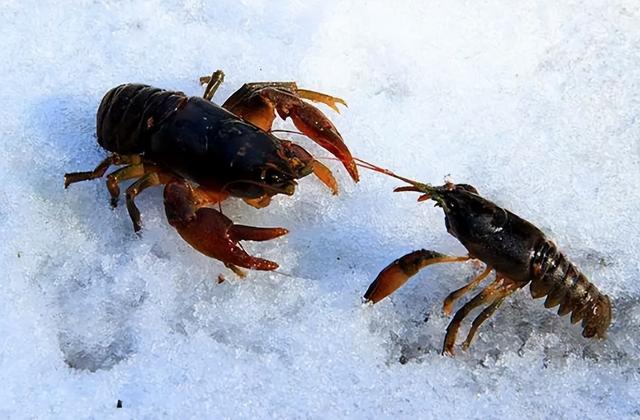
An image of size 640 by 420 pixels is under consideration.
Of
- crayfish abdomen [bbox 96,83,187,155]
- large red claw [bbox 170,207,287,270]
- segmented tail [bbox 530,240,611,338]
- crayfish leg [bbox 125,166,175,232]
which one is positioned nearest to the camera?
segmented tail [bbox 530,240,611,338]

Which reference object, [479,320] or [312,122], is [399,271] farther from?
[312,122]

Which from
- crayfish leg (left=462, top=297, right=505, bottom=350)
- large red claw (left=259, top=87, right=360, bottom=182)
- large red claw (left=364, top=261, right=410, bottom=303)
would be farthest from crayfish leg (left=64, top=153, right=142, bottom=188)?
crayfish leg (left=462, top=297, right=505, bottom=350)

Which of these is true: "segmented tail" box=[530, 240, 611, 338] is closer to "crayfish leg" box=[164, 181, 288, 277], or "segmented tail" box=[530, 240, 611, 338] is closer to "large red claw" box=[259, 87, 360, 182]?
"large red claw" box=[259, 87, 360, 182]

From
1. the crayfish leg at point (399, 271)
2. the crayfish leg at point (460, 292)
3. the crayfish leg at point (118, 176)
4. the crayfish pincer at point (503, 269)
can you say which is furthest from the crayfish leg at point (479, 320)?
the crayfish leg at point (118, 176)

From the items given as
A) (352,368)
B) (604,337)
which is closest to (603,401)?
(604,337)

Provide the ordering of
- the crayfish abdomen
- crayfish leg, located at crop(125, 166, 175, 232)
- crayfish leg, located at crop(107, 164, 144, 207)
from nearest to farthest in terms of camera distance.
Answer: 1. crayfish leg, located at crop(125, 166, 175, 232)
2. crayfish leg, located at crop(107, 164, 144, 207)
3. the crayfish abdomen

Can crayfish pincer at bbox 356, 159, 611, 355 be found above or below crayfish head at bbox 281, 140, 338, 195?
above

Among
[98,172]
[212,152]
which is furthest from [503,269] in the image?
[98,172]

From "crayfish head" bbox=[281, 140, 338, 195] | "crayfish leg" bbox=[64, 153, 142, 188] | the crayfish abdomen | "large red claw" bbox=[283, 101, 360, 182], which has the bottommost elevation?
"crayfish leg" bbox=[64, 153, 142, 188]
